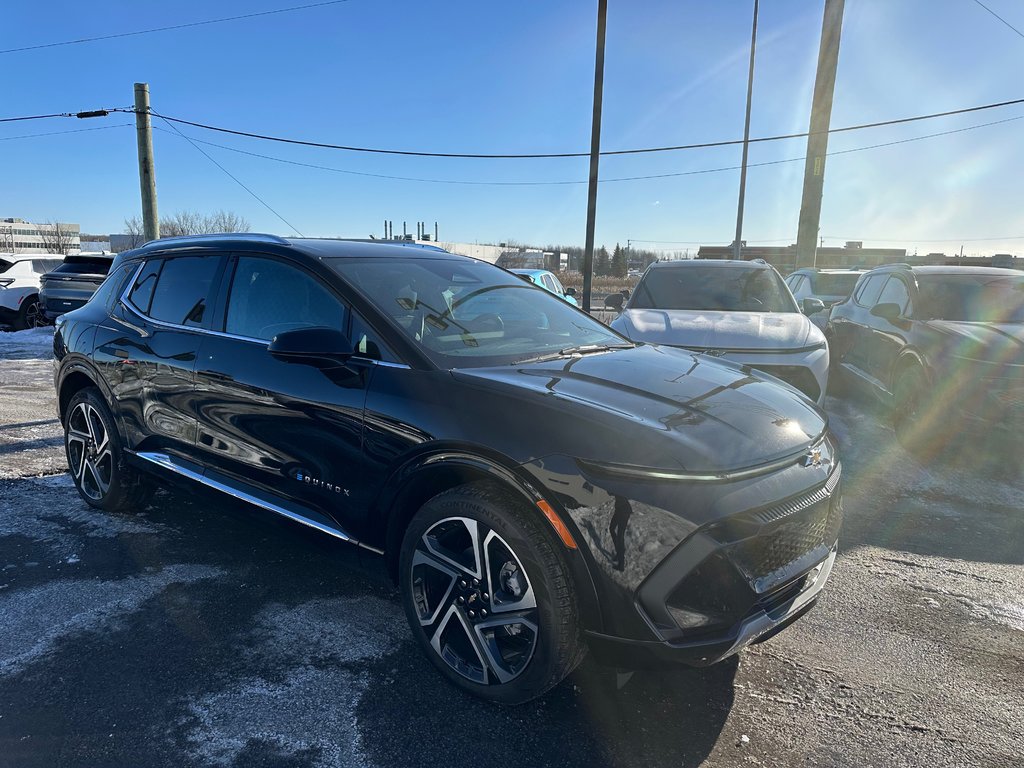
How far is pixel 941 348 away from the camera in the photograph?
580 centimetres

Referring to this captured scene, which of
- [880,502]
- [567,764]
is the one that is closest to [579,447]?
[567,764]

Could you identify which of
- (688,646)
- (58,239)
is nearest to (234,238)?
(688,646)

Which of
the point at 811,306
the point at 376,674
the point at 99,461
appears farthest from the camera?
the point at 811,306

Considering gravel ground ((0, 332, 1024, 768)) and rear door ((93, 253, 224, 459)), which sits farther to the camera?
rear door ((93, 253, 224, 459))

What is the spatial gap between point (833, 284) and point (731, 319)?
7764 mm

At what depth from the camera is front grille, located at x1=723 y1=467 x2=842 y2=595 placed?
6.87 feet

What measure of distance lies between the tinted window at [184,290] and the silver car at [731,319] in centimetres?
339

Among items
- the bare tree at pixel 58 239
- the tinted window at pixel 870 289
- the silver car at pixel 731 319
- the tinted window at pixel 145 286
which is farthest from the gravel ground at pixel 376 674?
the bare tree at pixel 58 239

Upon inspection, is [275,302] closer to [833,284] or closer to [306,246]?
[306,246]

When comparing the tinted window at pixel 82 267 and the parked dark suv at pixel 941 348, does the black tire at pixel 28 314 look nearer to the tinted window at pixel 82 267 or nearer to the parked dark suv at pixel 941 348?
the tinted window at pixel 82 267

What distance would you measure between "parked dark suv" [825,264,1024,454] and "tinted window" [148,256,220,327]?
5.93m

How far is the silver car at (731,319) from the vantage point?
219 inches

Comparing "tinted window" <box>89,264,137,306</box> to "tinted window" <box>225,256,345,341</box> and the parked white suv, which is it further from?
the parked white suv

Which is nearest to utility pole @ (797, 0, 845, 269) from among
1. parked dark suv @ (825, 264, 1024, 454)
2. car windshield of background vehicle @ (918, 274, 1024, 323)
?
parked dark suv @ (825, 264, 1024, 454)
